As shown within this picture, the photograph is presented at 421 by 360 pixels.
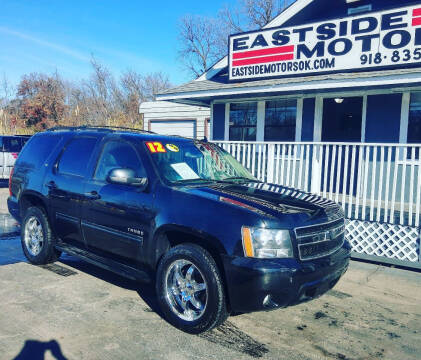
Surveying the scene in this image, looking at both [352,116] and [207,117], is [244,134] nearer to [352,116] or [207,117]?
[352,116]

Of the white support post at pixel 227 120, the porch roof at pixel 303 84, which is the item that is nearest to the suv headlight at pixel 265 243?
the porch roof at pixel 303 84

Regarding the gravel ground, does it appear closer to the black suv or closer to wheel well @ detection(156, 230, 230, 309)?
the black suv

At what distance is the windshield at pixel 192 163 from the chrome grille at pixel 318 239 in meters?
1.38

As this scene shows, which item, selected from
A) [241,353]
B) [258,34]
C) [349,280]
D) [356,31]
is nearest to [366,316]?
[349,280]

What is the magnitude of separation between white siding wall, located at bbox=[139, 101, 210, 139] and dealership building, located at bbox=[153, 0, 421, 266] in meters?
3.56

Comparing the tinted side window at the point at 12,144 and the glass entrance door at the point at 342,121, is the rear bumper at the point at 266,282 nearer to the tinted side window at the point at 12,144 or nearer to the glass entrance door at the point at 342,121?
the glass entrance door at the point at 342,121

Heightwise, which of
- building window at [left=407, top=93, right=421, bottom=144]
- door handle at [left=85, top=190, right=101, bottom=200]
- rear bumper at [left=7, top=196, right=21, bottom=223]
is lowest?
rear bumper at [left=7, top=196, right=21, bottom=223]

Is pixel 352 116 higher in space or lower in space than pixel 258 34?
lower

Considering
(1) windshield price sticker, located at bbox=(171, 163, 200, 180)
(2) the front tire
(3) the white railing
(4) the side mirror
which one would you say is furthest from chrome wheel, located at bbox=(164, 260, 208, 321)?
(3) the white railing

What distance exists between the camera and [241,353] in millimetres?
3203

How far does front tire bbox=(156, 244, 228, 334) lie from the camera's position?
3.30 metres

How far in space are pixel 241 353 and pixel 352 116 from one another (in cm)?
829

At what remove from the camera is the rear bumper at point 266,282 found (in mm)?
3133

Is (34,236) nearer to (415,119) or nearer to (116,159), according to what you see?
(116,159)
